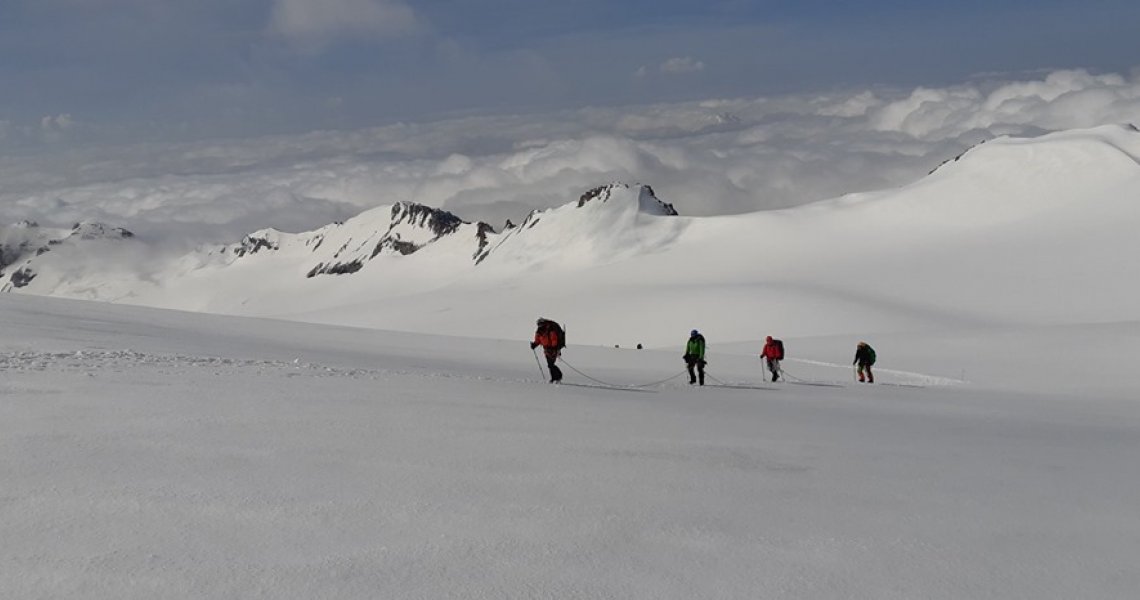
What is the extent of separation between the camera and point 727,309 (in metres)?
90.1

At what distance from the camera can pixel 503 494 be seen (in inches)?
295

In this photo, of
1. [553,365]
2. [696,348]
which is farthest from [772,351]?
[553,365]

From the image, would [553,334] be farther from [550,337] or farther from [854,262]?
[854,262]

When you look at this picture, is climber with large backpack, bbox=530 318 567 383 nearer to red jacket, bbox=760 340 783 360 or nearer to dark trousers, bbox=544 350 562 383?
dark trousers, bbox=544 350 562 383

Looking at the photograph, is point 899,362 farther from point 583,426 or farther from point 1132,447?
→ point 583,426

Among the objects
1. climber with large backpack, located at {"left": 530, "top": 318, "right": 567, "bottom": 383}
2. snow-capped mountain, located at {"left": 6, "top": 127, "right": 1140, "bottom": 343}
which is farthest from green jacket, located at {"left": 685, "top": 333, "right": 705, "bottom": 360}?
snow-capped mountain, located at {"left": 6, "top": 127, "right": 1140, "bottom": 343}

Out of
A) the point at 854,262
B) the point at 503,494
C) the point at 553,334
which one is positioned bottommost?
the point at 503,494

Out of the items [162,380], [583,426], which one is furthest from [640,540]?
[162,380]

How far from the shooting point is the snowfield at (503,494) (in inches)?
228

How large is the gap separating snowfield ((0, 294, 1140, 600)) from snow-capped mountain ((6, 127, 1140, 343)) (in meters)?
66.2

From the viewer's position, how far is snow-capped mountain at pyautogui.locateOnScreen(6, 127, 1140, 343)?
8756 cm

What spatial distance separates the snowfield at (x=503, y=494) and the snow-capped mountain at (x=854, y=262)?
217 feet

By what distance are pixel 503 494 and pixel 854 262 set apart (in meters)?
117

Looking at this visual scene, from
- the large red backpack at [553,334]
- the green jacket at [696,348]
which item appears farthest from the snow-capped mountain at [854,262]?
the large red backpack at [553,334]
